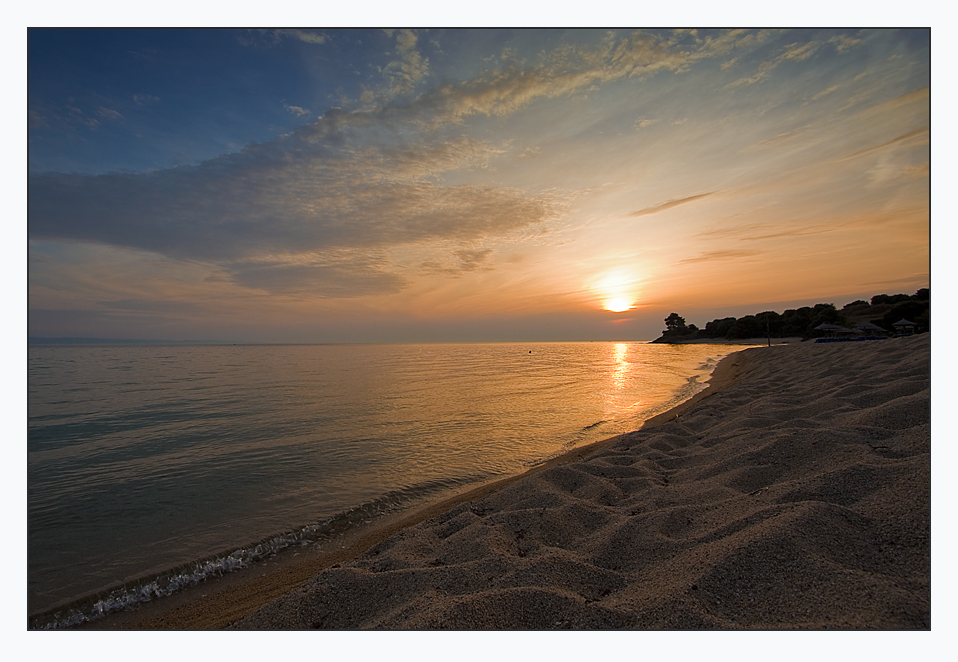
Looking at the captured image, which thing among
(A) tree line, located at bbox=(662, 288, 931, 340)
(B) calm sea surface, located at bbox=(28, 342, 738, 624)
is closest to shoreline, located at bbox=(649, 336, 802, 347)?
(A) tree line, located at bbox=(662, 288, 931, 340)

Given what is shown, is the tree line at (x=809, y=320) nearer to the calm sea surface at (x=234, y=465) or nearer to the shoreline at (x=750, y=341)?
the shoreline at (x=750, y=341)

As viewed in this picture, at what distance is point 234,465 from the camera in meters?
10.9

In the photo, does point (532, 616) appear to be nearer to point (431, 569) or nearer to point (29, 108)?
point (431, 569)

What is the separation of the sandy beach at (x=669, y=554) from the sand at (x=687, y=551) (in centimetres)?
2

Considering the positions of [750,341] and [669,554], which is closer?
[669,554]

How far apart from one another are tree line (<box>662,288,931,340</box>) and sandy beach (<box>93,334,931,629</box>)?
3.59 metres

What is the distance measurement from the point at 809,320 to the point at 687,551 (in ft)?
299

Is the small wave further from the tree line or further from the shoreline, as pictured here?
the shoreline

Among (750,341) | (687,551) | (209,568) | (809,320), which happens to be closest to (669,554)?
(687,551)

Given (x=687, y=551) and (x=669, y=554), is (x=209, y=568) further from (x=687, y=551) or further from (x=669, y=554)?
(x=687, y=551)

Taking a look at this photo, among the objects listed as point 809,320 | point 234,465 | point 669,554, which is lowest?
point 234,465

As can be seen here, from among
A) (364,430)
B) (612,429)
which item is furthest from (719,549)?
(364,430)

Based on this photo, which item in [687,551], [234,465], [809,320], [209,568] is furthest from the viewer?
[809,320]
